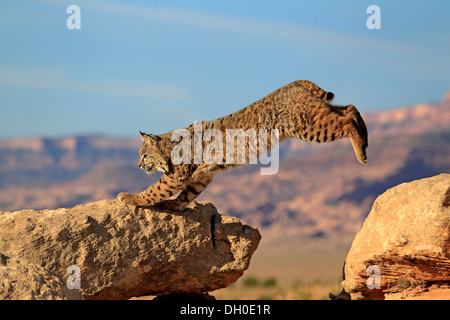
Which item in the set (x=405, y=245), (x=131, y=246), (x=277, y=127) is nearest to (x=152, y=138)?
(x=131, y=246)

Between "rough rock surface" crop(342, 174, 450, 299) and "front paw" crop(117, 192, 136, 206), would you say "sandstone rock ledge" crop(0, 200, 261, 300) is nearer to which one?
"front paw" crop(117, 192, 136, 206)

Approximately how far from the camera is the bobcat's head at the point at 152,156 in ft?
43.2

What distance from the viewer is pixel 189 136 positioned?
1309 centimetres

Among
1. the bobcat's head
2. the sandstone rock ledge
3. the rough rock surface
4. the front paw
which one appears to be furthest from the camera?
the bobcat's head

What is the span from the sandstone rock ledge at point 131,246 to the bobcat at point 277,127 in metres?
0.31

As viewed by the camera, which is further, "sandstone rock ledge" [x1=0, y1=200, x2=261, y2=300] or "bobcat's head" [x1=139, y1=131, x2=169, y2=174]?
"bobcat's head" [x1=139, y1=131, x2=169, y2=174]

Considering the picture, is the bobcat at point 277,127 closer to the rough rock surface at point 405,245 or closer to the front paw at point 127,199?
the front paw at point 127,199

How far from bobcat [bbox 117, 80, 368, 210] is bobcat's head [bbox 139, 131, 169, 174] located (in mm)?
102

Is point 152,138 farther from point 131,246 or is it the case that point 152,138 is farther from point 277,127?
point 277,127

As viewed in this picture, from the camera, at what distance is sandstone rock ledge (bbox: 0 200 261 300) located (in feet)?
38.2

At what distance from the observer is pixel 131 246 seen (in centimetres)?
1215

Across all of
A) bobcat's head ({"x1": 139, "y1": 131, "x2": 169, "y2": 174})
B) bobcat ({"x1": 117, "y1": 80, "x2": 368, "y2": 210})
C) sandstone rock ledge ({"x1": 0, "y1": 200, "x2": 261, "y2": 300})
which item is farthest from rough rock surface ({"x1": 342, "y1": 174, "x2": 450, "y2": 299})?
bobcat's head ({"x1": 139, "y1": 131, "x2": 169, "y2": 174})

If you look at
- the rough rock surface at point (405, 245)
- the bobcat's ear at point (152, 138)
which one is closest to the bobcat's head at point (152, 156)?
the bobcat's ear at point (152, 138)

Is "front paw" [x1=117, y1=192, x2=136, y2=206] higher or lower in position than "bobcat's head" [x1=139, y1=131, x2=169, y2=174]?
lower
